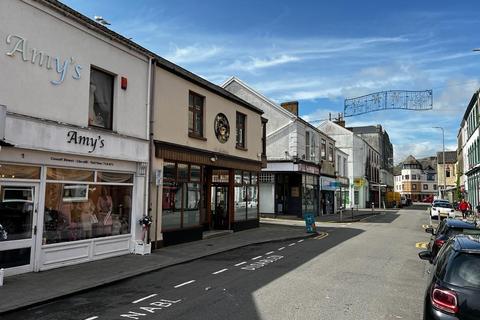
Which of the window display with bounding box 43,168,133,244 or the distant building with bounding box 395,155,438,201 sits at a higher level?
the distant building with bounding box 395,155,438,201

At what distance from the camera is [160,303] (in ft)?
25.7

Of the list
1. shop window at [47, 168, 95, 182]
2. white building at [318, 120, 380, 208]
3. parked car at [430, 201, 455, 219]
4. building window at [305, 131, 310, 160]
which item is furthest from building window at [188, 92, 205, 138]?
white building at [318, 120, 380, 208]

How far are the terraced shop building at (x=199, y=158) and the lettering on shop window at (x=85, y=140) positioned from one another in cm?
258

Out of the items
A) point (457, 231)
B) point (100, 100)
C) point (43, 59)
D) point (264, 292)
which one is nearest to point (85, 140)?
point (100, 100)

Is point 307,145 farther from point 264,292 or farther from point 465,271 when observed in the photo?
point 465,271

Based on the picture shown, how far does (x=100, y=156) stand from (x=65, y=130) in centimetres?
142

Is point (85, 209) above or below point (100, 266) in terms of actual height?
above

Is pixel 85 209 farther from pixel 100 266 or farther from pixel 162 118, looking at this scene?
pixel 162 118

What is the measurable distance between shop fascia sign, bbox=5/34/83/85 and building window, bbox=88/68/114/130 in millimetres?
842

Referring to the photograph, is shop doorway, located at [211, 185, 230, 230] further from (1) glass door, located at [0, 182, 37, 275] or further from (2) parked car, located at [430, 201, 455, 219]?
(2) parked car, located at [430, 201, 455, 219]

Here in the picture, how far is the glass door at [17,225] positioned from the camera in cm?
966

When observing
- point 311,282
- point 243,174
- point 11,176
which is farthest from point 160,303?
point 243,174

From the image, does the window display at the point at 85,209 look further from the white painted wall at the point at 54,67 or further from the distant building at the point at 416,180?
the distant building at the point at 416,180

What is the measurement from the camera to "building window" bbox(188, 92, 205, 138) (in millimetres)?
17109
